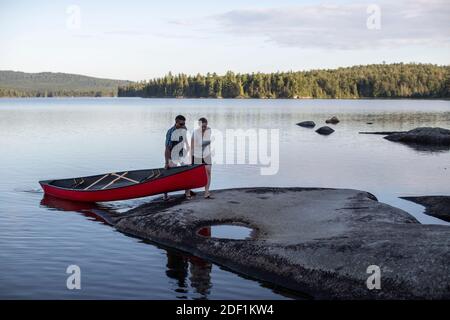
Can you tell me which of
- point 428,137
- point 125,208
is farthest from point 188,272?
point 428,137

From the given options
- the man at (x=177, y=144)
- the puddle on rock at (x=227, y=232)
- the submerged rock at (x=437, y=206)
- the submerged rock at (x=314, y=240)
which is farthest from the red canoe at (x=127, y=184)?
the submerged rock at (x=437, y=206)

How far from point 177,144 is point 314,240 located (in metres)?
8.17

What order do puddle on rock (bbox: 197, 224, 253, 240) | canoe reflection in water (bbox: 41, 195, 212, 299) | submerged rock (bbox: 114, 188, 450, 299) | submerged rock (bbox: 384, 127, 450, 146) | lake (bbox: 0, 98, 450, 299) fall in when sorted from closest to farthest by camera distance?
1. submerged rock (bbox: 114, 188, 450, 299)
2. canoe reflection in water (bbox: 41, 195, 212, 299)
3. lake (bbox: 0, 98, 450, 299)
4. puddle on rock (bbox: 197, 224, 253, 240)
5. submerged rock (bbox: 384, 127, 450, 146)

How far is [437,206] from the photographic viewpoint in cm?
2333

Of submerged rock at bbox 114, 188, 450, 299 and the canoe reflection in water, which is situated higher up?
submerged rock at bbox 114, 188, 450, 299

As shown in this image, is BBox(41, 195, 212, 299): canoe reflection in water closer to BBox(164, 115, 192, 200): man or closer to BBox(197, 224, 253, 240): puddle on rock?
BBox(197, 224, 253, 240): puddle on rock

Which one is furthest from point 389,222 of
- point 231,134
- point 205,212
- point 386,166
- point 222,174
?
point 231,134

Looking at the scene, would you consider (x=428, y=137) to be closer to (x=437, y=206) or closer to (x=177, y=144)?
(x=437, y=206)

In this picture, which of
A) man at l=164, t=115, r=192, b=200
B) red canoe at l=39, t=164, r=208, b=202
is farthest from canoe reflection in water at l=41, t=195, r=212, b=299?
man at l=164, t=115, r=192, b=200

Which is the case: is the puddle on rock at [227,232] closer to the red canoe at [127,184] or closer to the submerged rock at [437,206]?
the red canoe at [127,184]

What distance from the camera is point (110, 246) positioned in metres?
18.0

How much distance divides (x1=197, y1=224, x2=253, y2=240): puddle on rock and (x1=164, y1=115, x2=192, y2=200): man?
413cm

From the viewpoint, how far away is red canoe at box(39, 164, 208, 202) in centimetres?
2152
